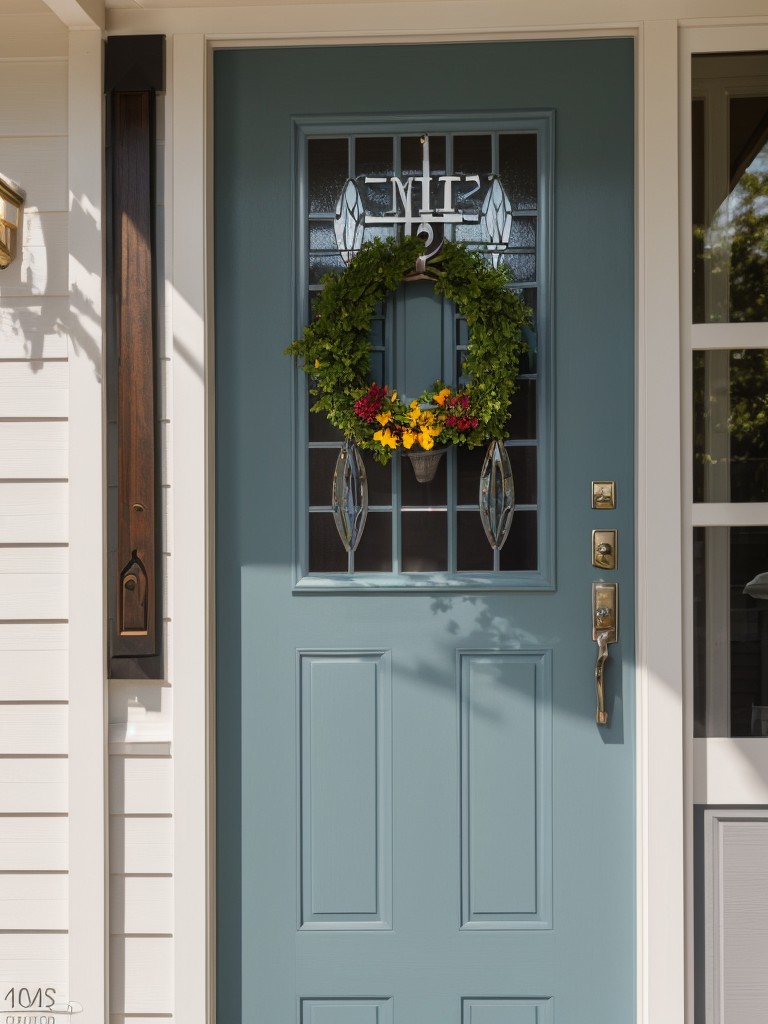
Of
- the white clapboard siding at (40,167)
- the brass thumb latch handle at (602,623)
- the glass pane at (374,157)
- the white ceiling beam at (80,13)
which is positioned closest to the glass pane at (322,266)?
the glass pane at (374,157)

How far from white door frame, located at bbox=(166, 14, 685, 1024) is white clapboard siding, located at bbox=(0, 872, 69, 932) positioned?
26 centimetres

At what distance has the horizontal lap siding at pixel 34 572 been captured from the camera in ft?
6.00

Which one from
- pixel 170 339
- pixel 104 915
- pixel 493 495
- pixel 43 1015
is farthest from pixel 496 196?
pixel 43 1015

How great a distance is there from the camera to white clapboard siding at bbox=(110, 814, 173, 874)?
1.82 m

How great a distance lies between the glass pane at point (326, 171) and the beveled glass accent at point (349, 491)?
1.70ft

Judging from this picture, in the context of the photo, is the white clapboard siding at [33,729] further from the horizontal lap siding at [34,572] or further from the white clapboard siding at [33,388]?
the white clapboard siding at [33,388]

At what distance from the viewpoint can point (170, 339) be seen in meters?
1.83

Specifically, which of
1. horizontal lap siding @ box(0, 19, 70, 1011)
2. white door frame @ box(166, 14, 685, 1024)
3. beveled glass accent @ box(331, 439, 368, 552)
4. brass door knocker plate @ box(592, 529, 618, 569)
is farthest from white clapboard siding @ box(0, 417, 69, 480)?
brass door knocker plate @ box(592, 529, 618, 569)

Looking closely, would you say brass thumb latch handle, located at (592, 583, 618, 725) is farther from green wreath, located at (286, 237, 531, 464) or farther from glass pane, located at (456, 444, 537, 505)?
green wreath, located at (286, 237, 531, 464)

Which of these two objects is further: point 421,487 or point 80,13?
point 421,487

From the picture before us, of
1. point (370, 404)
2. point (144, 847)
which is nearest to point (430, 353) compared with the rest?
point (370, 404)

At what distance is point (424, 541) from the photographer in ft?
6.10

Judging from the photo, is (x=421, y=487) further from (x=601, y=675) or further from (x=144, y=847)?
(x=144, y=847)

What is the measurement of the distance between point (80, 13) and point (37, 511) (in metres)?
1.02
